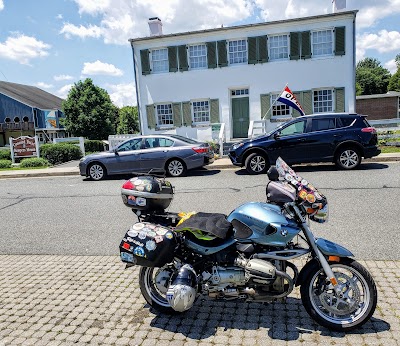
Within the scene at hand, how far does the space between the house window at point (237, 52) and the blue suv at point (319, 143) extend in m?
9.43

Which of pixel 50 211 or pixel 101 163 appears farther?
pixel 101 163

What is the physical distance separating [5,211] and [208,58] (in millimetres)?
14489

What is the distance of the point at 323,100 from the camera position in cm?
1902

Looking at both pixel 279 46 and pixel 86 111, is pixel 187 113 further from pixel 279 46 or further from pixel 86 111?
pixel 86 111

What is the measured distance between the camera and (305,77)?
18.8 metres

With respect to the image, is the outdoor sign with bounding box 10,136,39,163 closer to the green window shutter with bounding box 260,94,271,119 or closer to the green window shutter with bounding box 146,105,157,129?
the green window shutter with bounding box 146,105,157,129

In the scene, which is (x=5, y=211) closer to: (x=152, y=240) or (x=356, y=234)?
(x=152, y=240)

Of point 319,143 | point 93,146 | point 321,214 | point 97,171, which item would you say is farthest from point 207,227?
point 93,146

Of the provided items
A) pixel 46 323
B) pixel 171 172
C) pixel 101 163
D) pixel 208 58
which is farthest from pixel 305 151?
pixel 208 58

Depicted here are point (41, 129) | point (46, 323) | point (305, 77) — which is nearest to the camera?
point (46, 323)

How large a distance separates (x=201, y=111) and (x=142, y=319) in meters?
17.9

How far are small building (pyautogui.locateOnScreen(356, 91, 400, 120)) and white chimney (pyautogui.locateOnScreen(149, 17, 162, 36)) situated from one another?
2980cm

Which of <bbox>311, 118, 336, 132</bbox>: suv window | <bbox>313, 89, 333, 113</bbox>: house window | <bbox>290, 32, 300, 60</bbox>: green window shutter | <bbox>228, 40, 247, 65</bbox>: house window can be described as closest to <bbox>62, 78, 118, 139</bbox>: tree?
<bbox>228, 40, 247, 65</bbox>: house window

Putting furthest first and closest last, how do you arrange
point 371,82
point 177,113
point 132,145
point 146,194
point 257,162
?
point 371,82
point 177,113
point 132,145
point 257,162
point 146,194
